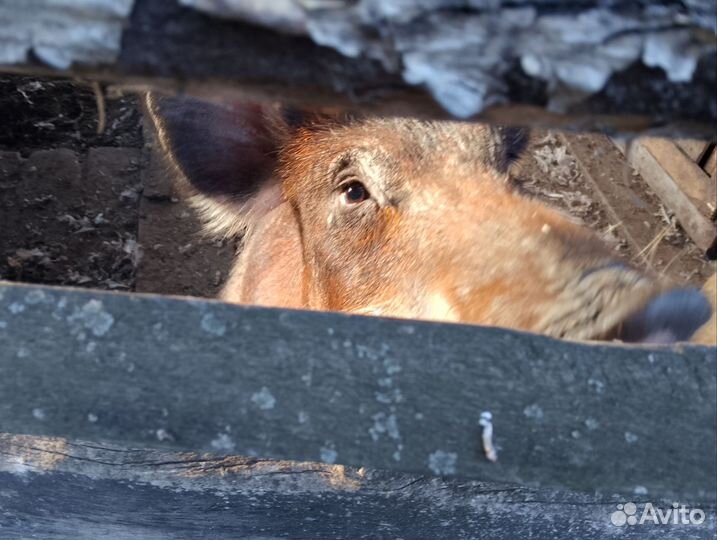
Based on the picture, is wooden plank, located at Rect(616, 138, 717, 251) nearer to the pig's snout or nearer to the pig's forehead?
the pig's forehead

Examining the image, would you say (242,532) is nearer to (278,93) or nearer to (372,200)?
(372,200)

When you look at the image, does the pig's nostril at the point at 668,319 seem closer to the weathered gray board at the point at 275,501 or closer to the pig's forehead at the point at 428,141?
the weathered gray board at the point at 275,501

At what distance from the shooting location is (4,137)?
163 inches

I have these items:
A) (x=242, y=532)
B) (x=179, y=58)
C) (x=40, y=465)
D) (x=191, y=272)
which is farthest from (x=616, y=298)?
(x=191, y=272)

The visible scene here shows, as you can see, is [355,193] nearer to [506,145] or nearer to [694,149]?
[506,145]

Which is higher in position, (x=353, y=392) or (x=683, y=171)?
(x=683, y=171)

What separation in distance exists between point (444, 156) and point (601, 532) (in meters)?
1.18

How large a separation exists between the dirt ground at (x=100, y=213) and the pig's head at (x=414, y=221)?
814 mm

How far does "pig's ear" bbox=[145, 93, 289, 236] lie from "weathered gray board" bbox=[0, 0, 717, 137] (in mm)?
1835

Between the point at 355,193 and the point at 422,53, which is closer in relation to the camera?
the point at 422,53

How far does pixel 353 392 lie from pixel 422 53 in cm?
49

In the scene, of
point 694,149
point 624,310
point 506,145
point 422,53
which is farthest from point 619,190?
point 422,53

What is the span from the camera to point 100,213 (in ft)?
13.5

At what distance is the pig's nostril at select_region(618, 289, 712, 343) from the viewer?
4.47 feet
